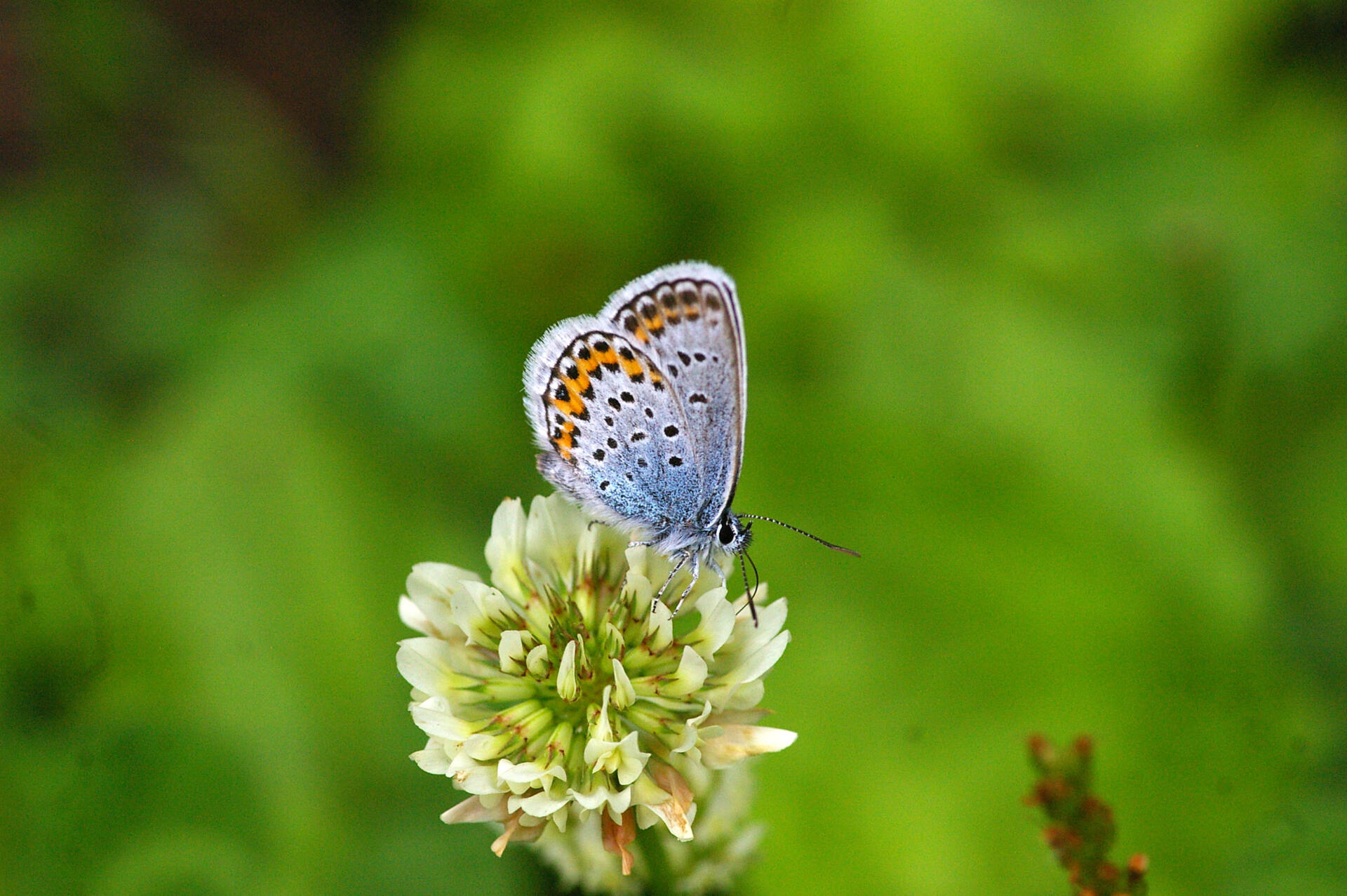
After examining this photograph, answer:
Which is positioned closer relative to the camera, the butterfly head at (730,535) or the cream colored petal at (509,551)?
the cream colored petal at (509,551)

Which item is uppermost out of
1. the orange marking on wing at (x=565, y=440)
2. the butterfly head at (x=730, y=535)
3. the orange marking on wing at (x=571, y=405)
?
the orange marking on wing at (x=571, y=405)

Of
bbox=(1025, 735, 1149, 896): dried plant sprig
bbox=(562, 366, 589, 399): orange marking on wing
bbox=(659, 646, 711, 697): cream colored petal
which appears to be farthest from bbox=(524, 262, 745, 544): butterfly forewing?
bbox=(1025, 735, 1149, 896): dried plant sprig

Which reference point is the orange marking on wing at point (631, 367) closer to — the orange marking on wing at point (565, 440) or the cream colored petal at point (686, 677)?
the orange marking on wing at point (565, 440)

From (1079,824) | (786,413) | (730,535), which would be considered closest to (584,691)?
(730,535)

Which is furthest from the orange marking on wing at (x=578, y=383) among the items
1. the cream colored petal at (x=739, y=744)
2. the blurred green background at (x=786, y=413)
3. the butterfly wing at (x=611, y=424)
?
the blurred green background at (x=786, y=413)

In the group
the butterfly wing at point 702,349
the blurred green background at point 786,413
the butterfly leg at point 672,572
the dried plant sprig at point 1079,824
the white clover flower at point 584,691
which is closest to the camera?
the dried plant sprig at point 1079,824

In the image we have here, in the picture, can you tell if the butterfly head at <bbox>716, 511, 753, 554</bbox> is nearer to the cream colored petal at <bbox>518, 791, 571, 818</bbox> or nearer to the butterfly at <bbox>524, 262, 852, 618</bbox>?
the butterfly at <bbox>524, 262, 852, 618</bbox>

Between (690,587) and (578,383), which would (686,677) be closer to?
(690,587)
